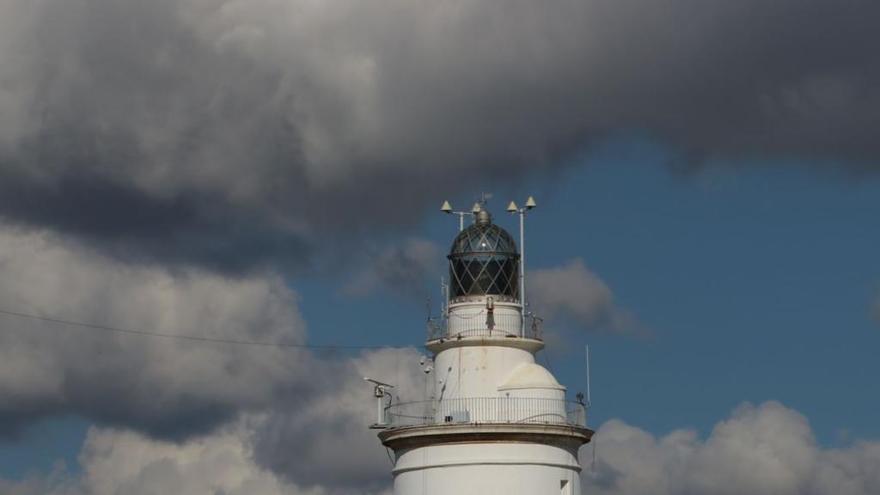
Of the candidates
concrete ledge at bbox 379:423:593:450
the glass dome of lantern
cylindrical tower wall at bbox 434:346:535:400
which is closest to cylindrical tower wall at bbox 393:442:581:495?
concrete ledge at bbox 379:423:593:450

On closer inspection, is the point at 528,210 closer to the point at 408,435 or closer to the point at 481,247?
the point at 481,247

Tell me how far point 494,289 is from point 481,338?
143 centimetres

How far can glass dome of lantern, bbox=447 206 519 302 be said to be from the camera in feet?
191

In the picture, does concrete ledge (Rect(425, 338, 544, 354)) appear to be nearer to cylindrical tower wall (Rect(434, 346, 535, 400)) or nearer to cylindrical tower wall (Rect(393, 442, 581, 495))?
cylindrical tower wall (Rect(434, 346, 535, 400))

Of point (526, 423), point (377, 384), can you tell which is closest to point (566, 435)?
point (526, 423)

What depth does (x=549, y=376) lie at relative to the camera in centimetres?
5759

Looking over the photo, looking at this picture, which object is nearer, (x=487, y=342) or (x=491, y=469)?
(x=491, y=469)

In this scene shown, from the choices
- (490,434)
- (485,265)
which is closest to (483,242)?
(485,265)

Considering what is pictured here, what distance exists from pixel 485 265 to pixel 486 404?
3.51 m

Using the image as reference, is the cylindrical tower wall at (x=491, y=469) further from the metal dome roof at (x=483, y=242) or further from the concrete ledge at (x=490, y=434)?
the metal dome roof at (x=483, y=242)

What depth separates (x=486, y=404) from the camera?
188ft

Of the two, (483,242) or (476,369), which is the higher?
(483,242)

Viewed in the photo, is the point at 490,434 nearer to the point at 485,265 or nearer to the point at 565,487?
the point at 565,487

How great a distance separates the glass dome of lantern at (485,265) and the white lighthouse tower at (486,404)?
0.02m
